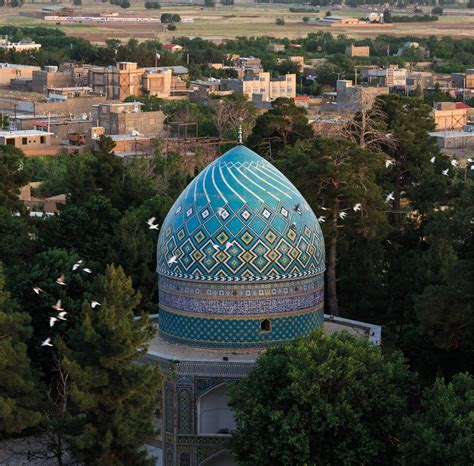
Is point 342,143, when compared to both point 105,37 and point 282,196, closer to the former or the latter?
point 282,196

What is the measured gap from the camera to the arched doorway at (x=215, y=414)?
59.2 ft

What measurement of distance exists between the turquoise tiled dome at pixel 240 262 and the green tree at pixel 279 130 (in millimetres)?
11472

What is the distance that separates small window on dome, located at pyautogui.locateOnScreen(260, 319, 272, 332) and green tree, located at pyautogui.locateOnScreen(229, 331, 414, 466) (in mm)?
1430

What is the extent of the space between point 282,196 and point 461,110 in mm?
40570

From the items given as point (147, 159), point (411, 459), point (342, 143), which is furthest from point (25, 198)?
point (411, 459)

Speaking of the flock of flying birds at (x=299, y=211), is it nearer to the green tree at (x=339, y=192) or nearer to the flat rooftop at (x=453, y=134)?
the green tree at (x=339, y=192)

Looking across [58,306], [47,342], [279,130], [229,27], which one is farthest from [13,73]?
[229,27]

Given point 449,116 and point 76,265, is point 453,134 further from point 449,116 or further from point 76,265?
point 76,265

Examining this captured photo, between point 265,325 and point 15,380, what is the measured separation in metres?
3.18

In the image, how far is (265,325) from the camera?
18328 millimetres

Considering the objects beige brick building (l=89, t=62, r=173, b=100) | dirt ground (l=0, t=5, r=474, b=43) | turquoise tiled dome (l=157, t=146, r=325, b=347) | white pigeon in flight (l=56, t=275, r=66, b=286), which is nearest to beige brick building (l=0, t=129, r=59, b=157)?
beige brick building (l=89, t=62, r=173, b=100)

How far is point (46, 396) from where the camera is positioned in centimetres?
1873

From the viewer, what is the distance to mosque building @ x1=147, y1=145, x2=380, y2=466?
17969 millimetres

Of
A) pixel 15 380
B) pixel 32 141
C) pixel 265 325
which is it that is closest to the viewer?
pixel 15 380
